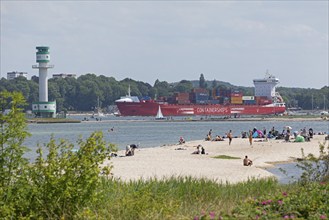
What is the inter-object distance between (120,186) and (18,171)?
2.98m

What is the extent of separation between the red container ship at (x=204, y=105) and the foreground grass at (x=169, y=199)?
443 ft

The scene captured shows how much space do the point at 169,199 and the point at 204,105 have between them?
145m

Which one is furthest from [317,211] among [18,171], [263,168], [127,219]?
[263,168]

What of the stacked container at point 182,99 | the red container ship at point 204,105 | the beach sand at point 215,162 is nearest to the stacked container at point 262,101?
the red container ship at point 204,105

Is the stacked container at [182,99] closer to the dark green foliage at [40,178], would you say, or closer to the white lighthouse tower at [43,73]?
the white lighthouse tower at [43,73]

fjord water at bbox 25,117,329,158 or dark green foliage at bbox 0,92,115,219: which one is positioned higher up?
dark green foliage at bbox 0,92,115,219

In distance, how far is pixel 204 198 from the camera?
13.8 metres

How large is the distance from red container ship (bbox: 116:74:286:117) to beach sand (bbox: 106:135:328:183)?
333 feet

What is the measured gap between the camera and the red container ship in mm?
151750

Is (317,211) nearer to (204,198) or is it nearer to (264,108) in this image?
(204,198)

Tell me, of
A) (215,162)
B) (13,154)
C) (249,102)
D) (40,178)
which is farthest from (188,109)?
(13,154)

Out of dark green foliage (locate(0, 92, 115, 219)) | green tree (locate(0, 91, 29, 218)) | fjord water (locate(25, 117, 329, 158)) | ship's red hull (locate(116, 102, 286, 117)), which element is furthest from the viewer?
ship's red hull (locate(116, 102, 286, 117))

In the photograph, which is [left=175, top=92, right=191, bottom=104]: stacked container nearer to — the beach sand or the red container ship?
the red container ship

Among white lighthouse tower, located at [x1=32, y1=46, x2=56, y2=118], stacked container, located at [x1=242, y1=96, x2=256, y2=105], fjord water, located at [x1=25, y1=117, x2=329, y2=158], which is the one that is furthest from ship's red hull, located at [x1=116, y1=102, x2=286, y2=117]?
white lighthouse tower, located at [x1=32, y1=46, x2=56, y2=118]
